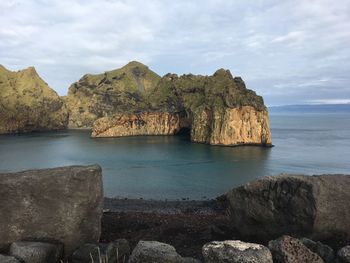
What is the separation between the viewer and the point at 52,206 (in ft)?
43.5

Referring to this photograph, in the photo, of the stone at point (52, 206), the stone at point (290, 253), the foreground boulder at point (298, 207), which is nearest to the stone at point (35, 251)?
the stone at point (52, 206)

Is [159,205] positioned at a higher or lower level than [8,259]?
lower

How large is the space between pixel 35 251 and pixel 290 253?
7.24 metres

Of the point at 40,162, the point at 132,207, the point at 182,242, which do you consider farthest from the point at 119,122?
the point at 182,242

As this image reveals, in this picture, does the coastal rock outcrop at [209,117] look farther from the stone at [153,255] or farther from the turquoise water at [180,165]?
the stone at [153,255]

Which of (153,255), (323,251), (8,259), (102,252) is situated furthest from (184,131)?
(153,255)

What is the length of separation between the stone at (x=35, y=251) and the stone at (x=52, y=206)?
0.60 meters

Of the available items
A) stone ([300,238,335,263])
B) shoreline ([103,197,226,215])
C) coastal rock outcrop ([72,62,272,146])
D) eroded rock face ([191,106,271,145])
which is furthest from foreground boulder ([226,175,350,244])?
coastal rock outcrop ([72,62,272,146])

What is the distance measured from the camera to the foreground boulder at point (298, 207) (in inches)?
502

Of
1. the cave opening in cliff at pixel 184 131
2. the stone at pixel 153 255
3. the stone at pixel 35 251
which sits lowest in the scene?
the cave opening in cliff at pixel 184 131

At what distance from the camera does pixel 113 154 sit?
113 m

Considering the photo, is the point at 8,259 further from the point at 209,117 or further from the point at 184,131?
the point at 184,131

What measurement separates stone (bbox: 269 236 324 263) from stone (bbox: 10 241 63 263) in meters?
6.68

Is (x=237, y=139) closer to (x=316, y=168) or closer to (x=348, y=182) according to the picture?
(x=316, y=168)
